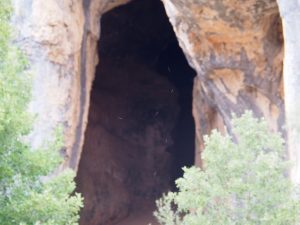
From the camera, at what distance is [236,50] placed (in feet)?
21.7

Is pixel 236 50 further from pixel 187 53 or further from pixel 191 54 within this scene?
pixel 187 53

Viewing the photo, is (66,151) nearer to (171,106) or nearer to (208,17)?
(208,17)

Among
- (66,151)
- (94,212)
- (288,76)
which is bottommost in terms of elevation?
(94,212)

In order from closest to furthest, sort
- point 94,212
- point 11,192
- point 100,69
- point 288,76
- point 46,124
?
1. point 11,192
2. point 288,76
3. point 46,124
4. point 94,212
5. point 100,69

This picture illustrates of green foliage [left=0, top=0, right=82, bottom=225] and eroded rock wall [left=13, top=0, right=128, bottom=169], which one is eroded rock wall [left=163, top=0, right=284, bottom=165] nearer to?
eroded rock wall [left=13, top=0, right=128, bottom=169]

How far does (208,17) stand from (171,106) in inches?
214

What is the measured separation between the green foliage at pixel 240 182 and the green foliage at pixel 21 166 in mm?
796

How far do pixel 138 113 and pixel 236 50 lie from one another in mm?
5121

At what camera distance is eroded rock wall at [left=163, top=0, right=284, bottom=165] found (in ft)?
20.2

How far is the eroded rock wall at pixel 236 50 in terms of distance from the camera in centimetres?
617

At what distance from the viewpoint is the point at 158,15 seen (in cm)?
1128

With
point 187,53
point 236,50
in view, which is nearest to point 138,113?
point 187,53

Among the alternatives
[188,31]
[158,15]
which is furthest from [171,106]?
[188,31]

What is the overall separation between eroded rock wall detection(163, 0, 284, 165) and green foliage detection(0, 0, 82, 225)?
288 centimetres
